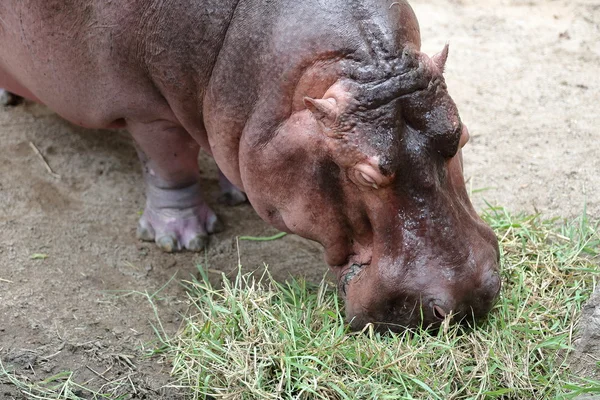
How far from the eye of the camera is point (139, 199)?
14.8 feet

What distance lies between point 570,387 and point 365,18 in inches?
57.3

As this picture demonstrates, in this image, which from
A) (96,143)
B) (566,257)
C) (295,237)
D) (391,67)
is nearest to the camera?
(391,67)

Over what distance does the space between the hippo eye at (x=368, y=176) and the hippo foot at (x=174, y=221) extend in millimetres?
1469

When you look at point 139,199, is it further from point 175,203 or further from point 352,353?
point 352,353

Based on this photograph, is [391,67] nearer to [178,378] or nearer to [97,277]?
[178,378]

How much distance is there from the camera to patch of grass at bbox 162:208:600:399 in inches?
116

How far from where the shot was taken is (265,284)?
3752mm

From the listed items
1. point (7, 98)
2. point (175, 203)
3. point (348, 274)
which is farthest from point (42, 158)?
point (348, 274)

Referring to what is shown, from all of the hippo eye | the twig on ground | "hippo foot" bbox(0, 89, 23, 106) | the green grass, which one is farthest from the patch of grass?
"hippo foot" bbox(0, 89, 23, 106)

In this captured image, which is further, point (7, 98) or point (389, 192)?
point (7, 98)

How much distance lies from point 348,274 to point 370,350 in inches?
12.3

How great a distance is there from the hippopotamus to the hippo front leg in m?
0.44

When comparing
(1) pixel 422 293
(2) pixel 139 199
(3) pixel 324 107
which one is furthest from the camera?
(2) pixel 139 199

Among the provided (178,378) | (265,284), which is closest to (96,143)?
(265,284)
